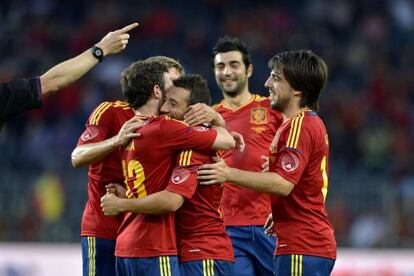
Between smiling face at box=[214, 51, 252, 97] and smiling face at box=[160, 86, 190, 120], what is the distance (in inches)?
77.0

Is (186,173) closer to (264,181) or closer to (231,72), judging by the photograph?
(264,181)

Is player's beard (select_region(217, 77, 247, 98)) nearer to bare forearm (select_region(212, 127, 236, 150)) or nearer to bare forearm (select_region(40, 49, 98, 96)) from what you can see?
bare forearm (select_region(212, 127, 236, 150))

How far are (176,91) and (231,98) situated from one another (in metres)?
1.97

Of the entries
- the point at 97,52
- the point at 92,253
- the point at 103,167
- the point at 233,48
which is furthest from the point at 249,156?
the point at 97,52

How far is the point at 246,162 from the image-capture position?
7.92m

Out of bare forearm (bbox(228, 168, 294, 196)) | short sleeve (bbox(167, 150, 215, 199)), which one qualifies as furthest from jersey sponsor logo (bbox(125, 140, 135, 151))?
bare forearm (bbox(228, 168, 294, 196))

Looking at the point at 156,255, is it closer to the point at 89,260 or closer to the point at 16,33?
the point at 89,260

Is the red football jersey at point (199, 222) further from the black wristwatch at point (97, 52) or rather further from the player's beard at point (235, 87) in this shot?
the player's beard at point (235, 87)

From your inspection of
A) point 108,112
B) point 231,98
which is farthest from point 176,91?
point 231,98

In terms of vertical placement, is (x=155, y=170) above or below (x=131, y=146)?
below

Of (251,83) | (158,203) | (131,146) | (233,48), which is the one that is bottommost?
(158,203)

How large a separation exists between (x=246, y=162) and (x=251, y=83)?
884cm

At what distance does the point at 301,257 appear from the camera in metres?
6.32

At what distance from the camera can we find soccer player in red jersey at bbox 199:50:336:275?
6.28 m
